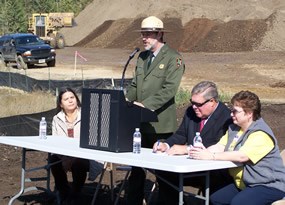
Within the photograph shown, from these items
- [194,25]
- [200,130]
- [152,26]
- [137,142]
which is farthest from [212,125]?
[194,25]

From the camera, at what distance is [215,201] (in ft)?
19.0

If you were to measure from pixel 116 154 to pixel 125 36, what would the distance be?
4427 centimetres

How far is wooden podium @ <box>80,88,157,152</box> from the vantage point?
589 cm

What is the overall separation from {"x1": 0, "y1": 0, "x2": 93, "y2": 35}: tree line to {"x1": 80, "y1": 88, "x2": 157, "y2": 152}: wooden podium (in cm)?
5939

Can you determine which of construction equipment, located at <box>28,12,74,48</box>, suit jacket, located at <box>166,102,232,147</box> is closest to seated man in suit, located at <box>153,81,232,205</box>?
suit jacket, located at <box>166,102,232,147</box>

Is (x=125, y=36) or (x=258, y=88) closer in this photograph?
(x=258, y=88)

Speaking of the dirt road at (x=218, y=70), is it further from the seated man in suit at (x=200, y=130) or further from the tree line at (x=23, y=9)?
the tree line at (x=23, y=9)

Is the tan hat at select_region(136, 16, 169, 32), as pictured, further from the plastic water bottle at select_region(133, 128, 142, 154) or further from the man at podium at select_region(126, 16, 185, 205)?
the plastic water bottle at select_region(133, 128, 142, 154)

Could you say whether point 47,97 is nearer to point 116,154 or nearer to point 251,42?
point 116,154

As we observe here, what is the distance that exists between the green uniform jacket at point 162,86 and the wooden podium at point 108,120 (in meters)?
0.44

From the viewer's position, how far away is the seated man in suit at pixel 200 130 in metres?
5.91

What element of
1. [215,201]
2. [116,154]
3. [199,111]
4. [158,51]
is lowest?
[215,201]

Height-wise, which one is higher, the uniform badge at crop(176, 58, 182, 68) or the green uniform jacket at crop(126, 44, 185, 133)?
the uniform badge at crop(176, 58, 182, 68)

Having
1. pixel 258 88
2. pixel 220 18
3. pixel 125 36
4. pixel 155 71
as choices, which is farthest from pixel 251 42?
pixel 155 71
